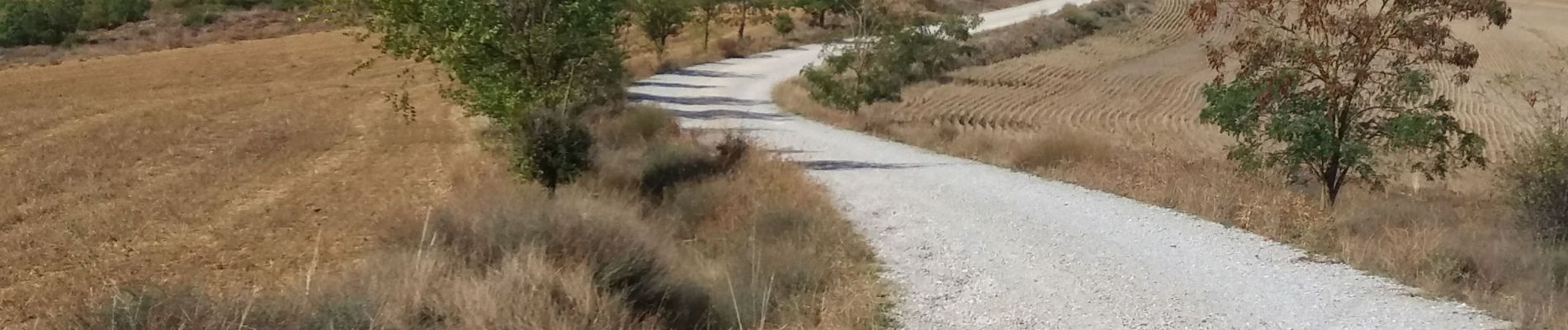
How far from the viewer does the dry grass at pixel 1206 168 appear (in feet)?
31.1

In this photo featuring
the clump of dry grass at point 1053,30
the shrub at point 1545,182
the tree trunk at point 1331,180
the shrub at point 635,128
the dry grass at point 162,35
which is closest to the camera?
the shrub at point 1545,182

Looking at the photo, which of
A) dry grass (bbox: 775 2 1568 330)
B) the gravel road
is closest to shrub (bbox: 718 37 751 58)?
dry grass (bbox: 775 2 1568 330)

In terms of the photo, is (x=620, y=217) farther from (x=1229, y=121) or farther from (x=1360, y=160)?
(x=1360, y=160)

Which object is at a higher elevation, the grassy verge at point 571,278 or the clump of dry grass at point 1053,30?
the grassy verge at point 571,278

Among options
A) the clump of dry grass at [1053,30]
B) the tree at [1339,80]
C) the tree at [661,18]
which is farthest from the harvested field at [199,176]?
the clump of dry grass at [1053,30]

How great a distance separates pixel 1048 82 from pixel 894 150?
28.2 meters

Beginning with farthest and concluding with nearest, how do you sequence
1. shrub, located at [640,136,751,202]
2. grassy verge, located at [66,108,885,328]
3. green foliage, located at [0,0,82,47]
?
green foliage, located at [0,0,82,47] → shrub, located at [640,136,751,202] → grassy verge, located at [66,108,885,328]

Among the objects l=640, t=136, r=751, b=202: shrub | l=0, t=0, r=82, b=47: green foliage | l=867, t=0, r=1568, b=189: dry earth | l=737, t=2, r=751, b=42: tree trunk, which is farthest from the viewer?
l=737, t=2, r=751, b=42: tree trunk

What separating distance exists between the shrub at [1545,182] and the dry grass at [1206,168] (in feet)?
0.74

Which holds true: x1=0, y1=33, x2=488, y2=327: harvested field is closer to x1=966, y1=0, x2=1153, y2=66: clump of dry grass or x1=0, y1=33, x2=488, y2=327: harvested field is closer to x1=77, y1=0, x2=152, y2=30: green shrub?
x1=77, y1=0, x2=152, y2=30: green shrub

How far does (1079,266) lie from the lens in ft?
33.9

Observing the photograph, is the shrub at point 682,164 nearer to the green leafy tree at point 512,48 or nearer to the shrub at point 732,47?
the green leafy tree at point 512,48

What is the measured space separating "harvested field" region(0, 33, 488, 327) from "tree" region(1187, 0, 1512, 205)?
8159 mm

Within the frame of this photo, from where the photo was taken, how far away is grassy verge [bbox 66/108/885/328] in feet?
22.7
